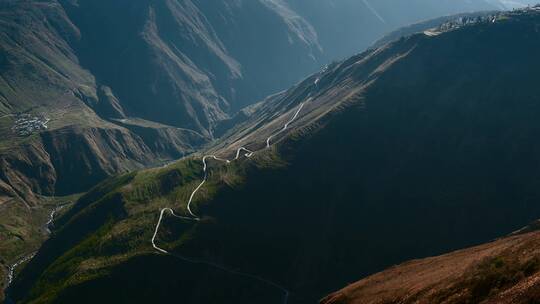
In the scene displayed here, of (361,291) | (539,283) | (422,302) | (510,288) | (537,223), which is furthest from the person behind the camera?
(537,223)

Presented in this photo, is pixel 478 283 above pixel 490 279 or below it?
below

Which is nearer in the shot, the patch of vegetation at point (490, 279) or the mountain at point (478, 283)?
the mountain at point (478, 283)

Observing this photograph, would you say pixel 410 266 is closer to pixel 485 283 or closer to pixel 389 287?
pixel 389 287

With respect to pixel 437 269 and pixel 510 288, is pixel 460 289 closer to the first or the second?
pixel 510 288

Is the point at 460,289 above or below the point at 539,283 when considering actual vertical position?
below

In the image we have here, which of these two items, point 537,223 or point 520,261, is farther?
point 537,223

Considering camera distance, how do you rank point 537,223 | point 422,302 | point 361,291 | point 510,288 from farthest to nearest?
point 537,223, point 361,291, point 422,302, point 510,288

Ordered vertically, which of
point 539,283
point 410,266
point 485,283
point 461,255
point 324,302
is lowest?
point 324,302

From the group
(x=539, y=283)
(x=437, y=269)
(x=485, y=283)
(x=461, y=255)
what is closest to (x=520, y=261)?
(x=485, y=283)

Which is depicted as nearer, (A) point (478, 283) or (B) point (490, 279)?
(B) point (490, 279)

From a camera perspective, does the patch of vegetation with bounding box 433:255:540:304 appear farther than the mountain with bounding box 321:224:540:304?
Yes
